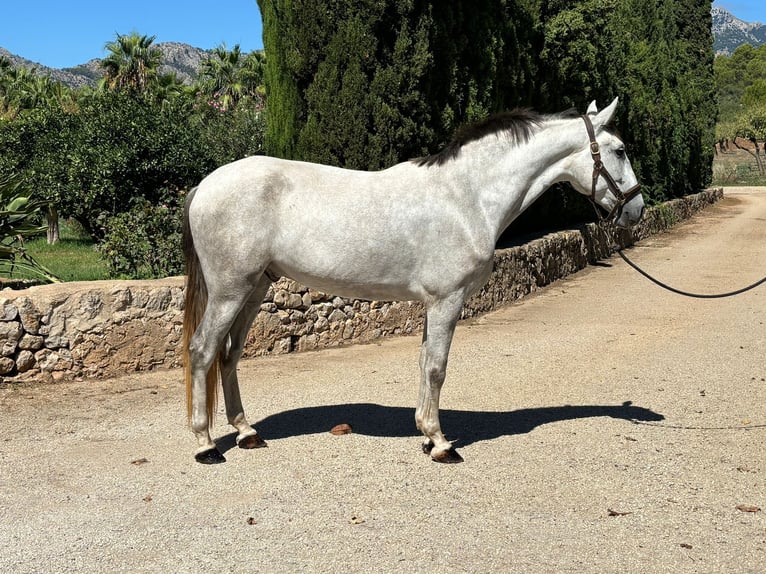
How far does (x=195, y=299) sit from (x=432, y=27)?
6.53m

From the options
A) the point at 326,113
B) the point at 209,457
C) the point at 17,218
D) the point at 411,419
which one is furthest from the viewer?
the point at 326,113

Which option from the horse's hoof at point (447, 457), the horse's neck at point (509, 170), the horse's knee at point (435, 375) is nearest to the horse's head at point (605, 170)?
the horse's neck at point (509, 170)

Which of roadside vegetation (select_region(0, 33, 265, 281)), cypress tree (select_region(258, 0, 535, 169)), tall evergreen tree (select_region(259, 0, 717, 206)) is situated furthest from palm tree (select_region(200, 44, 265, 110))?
cypress tree (select_region(258, 0, 535, 169))

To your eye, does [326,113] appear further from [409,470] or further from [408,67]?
[409,470]

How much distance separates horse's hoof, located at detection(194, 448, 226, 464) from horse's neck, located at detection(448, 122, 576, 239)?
2.22m

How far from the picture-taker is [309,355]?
8.23m

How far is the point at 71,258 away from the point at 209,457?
9398 millimetres

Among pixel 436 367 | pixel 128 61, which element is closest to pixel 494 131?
pixel 436 367

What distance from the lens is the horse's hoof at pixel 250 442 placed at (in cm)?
538

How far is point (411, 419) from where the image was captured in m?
6.08

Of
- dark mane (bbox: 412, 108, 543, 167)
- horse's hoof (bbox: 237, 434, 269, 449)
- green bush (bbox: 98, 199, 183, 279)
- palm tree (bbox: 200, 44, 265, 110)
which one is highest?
palm tree (bbox: 200, 44, 265, 110)

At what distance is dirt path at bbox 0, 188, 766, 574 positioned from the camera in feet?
12.6

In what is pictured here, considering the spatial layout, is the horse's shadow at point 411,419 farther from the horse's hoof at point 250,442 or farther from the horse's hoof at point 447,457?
the horse's hoof at point 447,457

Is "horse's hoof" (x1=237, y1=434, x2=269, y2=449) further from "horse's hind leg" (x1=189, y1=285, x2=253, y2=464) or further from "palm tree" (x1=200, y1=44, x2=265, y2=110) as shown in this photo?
"palm tree" (x1=200, y1=44, x2=265, y2=110)
